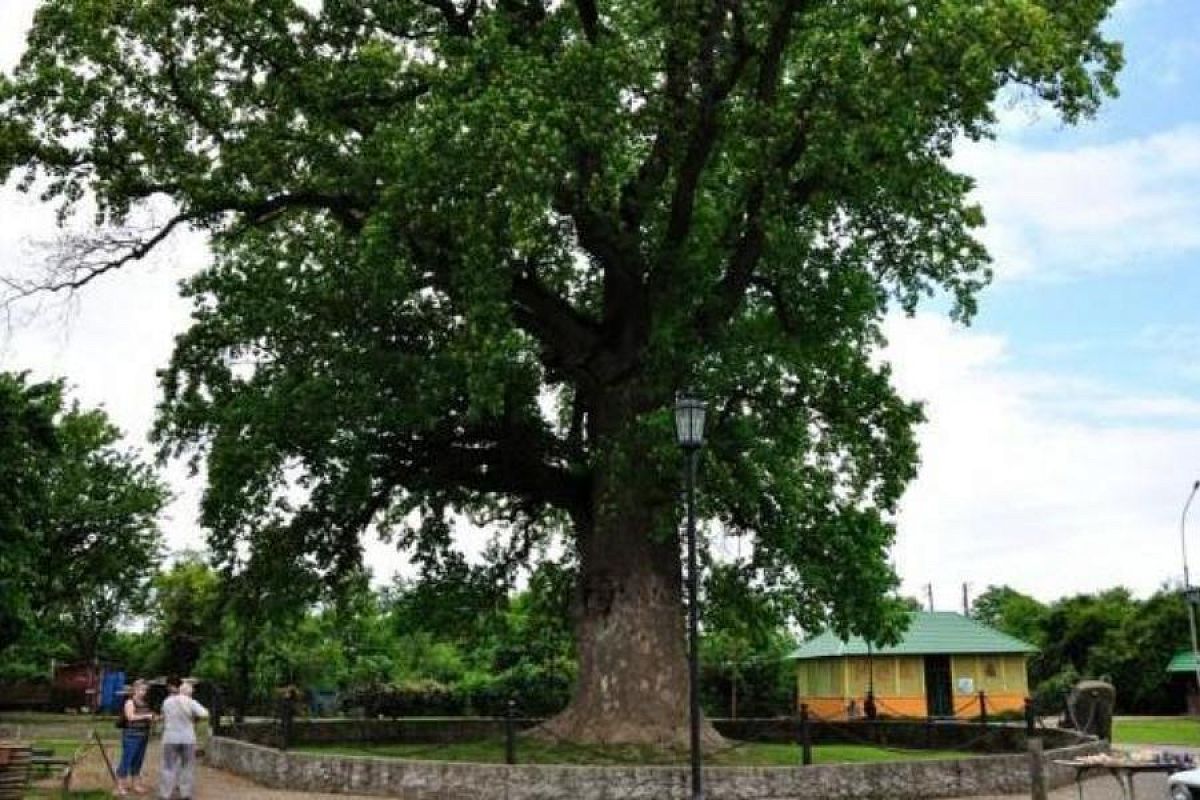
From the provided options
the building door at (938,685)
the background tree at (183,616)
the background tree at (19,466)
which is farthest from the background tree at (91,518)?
the building door at (938,685)

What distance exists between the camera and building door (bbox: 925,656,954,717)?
46031 mm

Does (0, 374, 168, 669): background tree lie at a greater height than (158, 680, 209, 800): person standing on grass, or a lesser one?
greater

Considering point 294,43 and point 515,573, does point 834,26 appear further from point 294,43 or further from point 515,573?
point 515,573

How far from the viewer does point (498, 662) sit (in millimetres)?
44031

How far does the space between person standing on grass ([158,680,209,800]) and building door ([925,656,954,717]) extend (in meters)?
36.1

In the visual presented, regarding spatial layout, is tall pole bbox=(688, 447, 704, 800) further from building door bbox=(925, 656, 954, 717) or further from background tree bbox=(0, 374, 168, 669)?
building door bbox=(925, 656, 954, 717)

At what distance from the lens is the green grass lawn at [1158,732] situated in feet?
105

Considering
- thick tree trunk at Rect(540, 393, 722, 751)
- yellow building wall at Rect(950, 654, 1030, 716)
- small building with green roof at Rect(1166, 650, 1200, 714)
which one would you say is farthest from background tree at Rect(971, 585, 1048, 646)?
thick tree trunk at Rect(540, 393, 722, 751)

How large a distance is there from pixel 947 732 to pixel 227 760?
47.6ft

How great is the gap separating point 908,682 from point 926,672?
98 cm

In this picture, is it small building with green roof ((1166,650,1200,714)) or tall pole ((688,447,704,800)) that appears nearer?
tall pole ((688,447,704,800))

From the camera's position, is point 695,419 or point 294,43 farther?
point 294,43

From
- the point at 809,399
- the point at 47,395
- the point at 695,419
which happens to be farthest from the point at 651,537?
the point at 47,395

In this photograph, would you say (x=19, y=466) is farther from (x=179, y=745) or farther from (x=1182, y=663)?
(x=1182, y=663)
